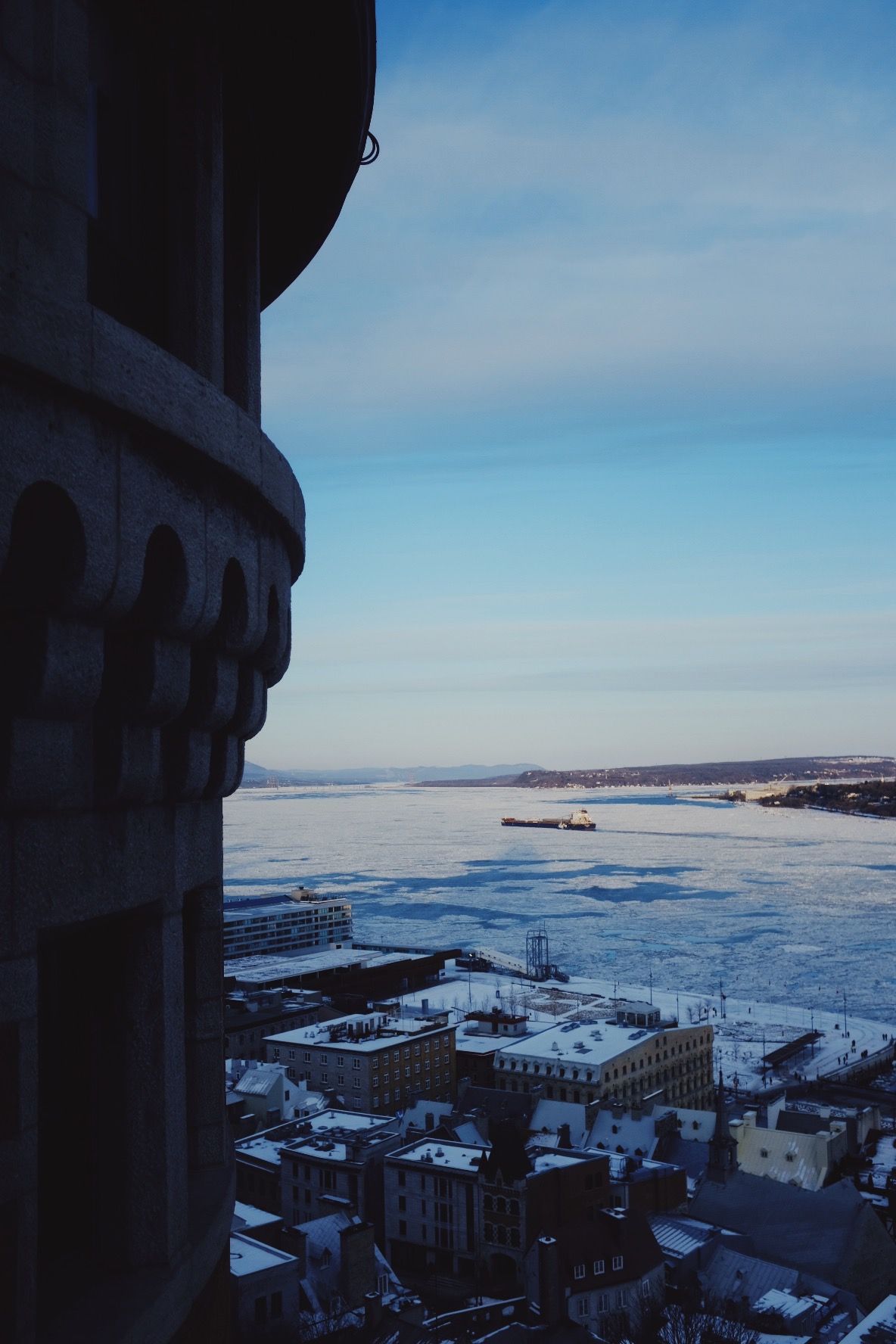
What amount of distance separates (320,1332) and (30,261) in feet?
114

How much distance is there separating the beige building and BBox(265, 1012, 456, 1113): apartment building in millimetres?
3820

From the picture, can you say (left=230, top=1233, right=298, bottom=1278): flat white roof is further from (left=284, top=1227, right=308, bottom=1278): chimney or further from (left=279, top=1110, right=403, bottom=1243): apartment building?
(left=279, top=1110, right=403, bottom=1243): apartment building

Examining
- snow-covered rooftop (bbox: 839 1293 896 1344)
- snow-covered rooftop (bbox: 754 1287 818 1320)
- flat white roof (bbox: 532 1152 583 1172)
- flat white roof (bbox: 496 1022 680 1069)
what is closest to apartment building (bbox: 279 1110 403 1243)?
flat white roof (bbox: 532 1152 583 1172)

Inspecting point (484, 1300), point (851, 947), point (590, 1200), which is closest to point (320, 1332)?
point (484, 1300)

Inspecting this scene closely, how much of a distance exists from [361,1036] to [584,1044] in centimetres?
1305

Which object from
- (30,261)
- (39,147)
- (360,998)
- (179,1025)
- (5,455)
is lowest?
(360,998)

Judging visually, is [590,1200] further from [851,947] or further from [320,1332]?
[851,947]

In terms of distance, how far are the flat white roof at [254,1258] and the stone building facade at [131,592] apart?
28.7 m

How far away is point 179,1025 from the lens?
569 centimetres

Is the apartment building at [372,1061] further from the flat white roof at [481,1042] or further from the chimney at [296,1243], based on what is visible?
the chimney at [296,1243]

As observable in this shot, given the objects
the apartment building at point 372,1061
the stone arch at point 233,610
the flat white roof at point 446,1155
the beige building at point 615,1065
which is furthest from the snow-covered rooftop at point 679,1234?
the stone arch at point 233,610

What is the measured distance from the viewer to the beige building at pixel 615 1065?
6738 centimetres

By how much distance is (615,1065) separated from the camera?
224ft

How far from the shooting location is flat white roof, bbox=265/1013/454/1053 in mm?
70875
